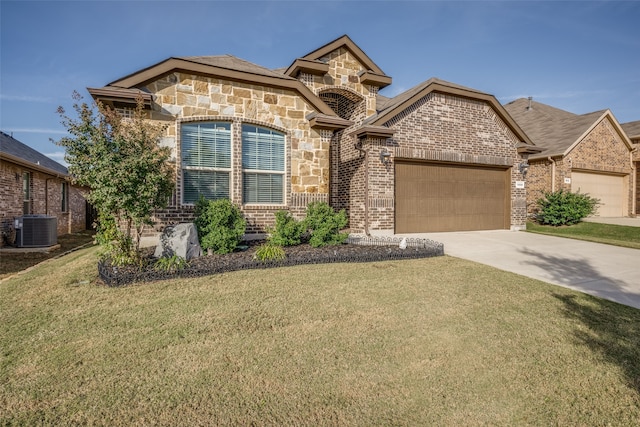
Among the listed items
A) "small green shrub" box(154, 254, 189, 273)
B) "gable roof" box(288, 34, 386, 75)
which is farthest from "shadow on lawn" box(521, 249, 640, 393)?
"gable roof" box(288, 34, 386, 75)

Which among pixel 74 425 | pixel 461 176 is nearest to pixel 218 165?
pixel 74 425

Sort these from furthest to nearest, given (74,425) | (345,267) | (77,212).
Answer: (77,212)
(345,267)
(74,425)

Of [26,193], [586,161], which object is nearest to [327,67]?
[26,193]

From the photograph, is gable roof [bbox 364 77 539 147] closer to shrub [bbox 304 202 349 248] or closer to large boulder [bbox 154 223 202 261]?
shrub [bbox 304 202 349 248]

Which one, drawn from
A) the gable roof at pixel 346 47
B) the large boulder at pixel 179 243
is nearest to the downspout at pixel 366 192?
the gable roof at pixel 346 47

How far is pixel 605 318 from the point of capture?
4141 millimetres

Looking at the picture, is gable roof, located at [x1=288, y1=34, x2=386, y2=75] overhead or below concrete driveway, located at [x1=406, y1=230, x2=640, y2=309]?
overhead

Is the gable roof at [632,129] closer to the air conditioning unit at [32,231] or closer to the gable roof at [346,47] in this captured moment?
the gable roof at [346,47]

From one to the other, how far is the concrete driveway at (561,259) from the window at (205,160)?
6407mm

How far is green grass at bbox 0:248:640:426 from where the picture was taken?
2.43 metres

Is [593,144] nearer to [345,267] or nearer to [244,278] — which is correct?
[345,267]

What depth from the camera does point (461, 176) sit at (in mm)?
12703

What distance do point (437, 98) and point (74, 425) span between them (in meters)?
13.0

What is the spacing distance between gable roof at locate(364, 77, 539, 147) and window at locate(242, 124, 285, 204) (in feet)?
11.6
